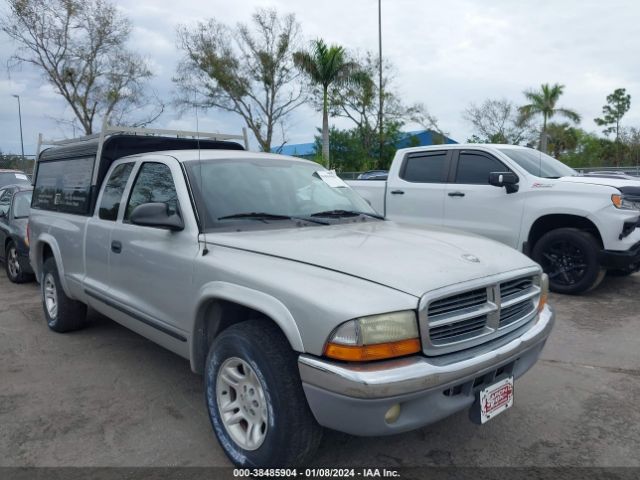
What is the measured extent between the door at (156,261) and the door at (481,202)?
453 centimetres

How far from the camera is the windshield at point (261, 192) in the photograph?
3.28 metres

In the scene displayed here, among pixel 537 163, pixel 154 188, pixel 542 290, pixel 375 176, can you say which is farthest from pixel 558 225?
pixel 154 188

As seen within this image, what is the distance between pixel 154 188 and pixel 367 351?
220cm

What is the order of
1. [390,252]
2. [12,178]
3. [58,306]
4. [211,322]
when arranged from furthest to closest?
[12,178], [58,306], [211,322], [390,252]

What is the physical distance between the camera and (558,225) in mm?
6492

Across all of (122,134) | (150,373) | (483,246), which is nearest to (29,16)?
(122,134)

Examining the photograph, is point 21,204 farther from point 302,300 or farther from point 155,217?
point 302,300

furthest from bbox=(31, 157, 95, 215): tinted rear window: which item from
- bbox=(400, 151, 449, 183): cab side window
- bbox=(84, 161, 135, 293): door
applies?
bbox=(400, 151, 449, 183): cab side window

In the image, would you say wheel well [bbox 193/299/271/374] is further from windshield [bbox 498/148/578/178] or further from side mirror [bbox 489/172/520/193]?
windshield [bbox 498/148/578/178]

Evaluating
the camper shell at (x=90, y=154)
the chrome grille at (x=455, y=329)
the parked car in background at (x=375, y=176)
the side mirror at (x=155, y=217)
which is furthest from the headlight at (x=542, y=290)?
the parked car in background at (x=375, y=176)

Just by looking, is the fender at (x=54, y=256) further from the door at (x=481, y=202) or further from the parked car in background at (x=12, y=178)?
the parked car in background at (x=12, y=178)

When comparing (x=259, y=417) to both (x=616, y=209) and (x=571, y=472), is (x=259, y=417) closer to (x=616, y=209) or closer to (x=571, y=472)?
(x=571, y=472)

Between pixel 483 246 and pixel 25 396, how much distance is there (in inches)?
131

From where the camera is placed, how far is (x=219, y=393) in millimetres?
2816
